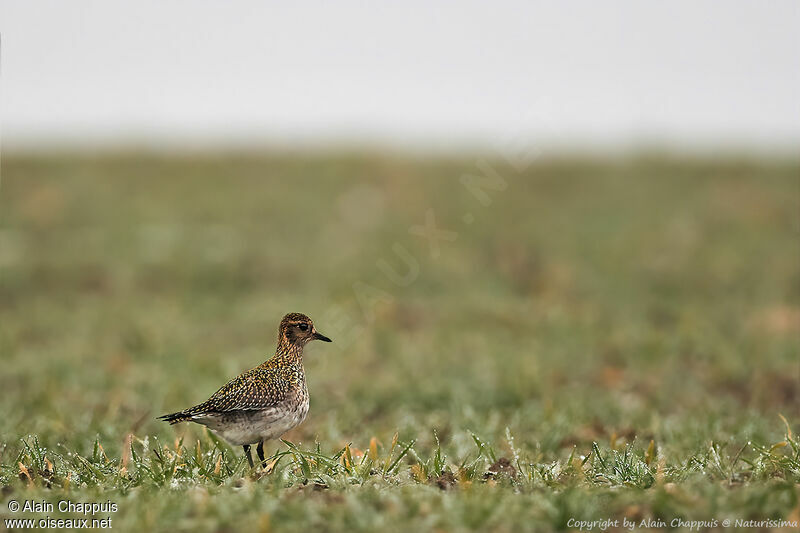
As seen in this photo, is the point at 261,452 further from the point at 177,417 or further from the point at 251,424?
the point at 177,417

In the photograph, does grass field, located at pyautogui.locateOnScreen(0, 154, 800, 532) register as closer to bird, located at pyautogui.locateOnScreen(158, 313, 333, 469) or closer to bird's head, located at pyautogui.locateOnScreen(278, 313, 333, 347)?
bird, located at pyautogui.locateOnScreen(158, 313, 333, 469)

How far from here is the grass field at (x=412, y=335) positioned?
403cm

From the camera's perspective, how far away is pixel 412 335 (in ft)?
31.0

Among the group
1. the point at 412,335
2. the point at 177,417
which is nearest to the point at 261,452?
the point at 177,417

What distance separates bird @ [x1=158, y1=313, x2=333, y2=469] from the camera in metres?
4.11

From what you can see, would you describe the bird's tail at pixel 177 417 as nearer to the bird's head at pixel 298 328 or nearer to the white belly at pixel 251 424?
the white belly at pixel 251 424

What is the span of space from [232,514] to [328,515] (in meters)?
0.39

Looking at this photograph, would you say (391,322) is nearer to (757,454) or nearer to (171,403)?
(171,403)

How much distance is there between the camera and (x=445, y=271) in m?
11.8

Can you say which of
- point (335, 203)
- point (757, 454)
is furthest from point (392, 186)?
point (757, 454)

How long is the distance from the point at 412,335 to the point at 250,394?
5.38 metres

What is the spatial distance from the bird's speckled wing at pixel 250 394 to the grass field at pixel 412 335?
0.95ft

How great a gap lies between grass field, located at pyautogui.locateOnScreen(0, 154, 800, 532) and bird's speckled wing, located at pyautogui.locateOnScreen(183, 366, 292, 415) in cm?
29

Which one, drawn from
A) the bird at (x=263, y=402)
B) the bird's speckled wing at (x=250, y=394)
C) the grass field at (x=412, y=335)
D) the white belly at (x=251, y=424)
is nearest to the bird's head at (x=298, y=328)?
the bird at (x=263, y=402)
